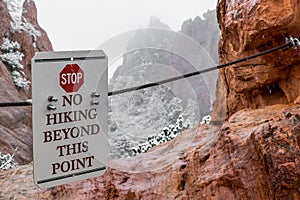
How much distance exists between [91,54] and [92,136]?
0.30 m

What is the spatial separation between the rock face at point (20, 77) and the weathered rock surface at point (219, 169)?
594 centimetres

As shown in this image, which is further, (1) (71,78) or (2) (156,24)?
(2) (156,24)

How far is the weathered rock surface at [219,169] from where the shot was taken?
9.85 ft

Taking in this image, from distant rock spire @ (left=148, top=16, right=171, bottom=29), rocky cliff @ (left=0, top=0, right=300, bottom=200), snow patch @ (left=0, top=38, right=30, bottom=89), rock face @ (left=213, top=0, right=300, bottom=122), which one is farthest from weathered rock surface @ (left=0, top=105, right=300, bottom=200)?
snow patch @ (left=0, top=38, right=30, bottom=89)

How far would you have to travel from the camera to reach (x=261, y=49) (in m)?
3.58

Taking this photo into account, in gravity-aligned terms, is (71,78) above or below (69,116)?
above

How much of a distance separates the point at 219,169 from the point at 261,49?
1.11 meters

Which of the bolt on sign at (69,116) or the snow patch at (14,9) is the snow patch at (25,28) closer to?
the snow patch at (14,9)

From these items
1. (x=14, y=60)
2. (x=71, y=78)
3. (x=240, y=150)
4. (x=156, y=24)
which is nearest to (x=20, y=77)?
(x=14, y=60)

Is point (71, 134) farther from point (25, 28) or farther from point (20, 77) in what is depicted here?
point (25, 28)

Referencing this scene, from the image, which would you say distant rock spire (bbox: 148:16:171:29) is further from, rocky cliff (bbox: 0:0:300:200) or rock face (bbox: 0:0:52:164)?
rock face (bbox: 0:0:52:164)

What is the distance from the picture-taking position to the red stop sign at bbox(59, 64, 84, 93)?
4.67 feet

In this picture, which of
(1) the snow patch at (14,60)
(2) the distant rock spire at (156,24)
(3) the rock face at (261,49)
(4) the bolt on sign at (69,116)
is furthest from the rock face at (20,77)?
(4) the bolt on sign at (69,116)

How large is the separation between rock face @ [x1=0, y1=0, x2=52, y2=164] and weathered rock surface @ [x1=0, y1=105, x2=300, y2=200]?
594 centimetres
